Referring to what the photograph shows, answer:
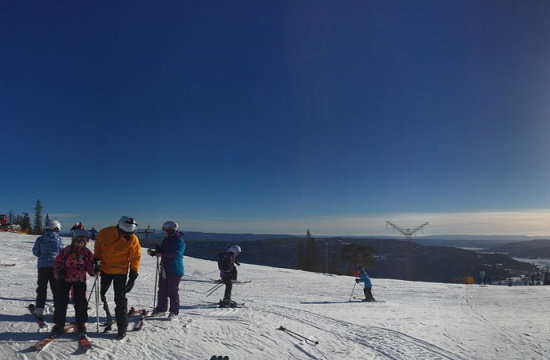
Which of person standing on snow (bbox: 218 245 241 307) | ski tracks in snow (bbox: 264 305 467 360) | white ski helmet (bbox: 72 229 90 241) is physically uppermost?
white ski helmet (bbox: 72 229 90 241)

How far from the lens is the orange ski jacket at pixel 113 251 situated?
6543 mm

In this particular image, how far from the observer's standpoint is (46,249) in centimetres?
748

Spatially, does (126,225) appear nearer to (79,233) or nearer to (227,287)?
(79,233)

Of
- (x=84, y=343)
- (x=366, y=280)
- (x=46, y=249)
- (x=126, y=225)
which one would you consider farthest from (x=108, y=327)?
(x=366, y=280)

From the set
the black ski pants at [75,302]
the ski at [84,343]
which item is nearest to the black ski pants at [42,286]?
the black ski pants at [75,302]

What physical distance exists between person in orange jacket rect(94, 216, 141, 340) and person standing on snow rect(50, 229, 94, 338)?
0.68 feet

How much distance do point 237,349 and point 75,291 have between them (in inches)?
117

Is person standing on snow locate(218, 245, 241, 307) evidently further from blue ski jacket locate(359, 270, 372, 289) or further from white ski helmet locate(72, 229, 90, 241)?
blue ski jacket locate(359, 270, 372, 289)

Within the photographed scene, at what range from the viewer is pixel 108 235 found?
6.60 meters

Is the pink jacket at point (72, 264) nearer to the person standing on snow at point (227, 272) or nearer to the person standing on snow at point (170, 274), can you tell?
the person standing on snow at point (170, 274)

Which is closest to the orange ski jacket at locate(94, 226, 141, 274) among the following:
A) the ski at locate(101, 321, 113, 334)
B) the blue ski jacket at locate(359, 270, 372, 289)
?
the ski at locate(101, 321, 113, 334)

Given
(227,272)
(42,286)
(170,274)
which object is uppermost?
(170,274)

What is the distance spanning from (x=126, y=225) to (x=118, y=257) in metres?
0.57

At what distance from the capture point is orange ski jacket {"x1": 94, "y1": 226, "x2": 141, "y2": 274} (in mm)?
6543
